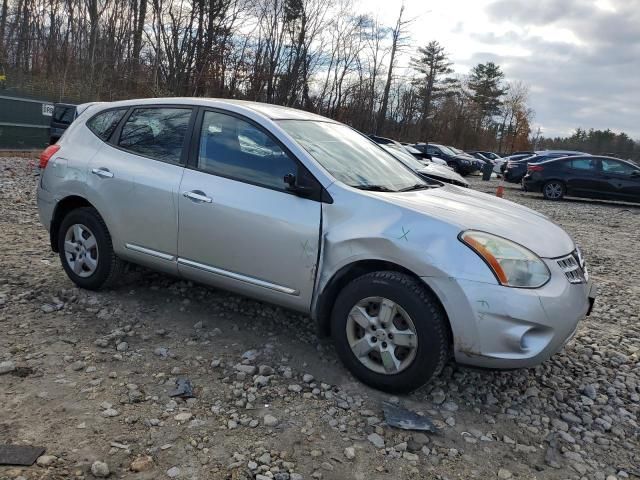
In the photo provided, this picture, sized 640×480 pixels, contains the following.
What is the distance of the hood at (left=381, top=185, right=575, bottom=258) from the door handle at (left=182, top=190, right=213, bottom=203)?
1.26 m

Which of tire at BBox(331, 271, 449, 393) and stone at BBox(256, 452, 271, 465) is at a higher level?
tire at BBox(331, 271, 449, 393)

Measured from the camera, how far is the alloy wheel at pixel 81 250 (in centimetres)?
429

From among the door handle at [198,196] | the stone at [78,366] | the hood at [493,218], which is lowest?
the stone at [78,366]

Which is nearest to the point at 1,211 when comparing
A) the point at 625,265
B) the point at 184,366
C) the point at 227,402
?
the point at 184,366

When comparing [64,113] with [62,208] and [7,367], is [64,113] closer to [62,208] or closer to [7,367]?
[62,208]

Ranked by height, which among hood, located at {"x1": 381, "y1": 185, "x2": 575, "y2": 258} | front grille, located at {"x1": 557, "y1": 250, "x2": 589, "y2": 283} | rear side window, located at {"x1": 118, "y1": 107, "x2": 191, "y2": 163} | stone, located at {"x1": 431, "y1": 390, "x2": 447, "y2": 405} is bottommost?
stone, located at {"x1": 431, "y1": 390, "x2": 447, "y2": 405}

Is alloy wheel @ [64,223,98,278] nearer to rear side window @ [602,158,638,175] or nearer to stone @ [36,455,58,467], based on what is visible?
stone @ [36,455,58,467]

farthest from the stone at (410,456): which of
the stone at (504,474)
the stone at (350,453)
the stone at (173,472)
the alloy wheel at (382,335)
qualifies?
the stone at (173,472)

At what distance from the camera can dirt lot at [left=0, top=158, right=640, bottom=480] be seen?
2.46m

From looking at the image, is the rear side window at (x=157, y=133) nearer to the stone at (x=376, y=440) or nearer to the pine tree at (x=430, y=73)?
the stone at (x=376, y=440)

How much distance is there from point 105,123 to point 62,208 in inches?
32.9

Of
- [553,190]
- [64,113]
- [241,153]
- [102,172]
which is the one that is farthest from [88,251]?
[553,190]

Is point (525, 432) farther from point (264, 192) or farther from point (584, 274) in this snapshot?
point (264, 192)

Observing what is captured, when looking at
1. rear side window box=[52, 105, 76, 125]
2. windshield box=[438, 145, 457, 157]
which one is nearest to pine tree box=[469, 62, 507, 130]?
windshield box=[438, 145, 457, 157]
